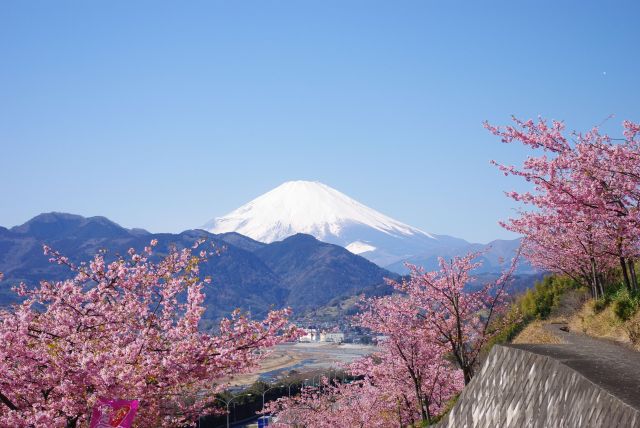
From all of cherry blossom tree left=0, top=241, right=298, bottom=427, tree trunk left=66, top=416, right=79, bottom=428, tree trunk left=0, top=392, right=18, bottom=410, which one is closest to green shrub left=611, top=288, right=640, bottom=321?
cherry blossom tree left=0, top=241, right=298, bottom=427

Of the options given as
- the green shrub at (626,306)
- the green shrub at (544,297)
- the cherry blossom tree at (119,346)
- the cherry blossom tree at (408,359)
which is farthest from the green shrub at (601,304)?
the cherry blossom tree at (119,346)

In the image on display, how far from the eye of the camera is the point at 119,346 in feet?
38.7

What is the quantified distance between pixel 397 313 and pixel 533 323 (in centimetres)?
921

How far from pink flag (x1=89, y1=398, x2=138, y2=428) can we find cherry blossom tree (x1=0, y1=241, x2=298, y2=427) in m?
3.13

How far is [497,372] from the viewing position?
1025 cm

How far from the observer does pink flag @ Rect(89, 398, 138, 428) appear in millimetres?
6645

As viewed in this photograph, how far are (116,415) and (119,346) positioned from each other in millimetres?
5230

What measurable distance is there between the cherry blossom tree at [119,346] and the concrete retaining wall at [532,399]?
3811 mm

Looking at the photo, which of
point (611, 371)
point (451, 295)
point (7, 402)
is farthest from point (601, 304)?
point (7, 402)

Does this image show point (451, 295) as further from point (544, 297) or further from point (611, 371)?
point (544, 297)

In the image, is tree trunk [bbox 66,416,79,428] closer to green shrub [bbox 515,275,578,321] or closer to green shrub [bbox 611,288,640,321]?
green shrub [bbox 611,288,640,321]

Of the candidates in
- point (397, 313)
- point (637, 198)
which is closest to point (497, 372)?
point (637, 198)

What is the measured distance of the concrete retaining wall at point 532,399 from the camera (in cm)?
661

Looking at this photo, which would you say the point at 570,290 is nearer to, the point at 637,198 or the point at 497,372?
the point at 637,198
